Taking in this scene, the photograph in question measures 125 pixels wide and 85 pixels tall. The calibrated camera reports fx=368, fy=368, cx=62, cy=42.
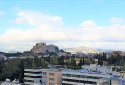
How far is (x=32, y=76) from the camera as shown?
5612 centimetres

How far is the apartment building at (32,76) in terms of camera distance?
181 feet

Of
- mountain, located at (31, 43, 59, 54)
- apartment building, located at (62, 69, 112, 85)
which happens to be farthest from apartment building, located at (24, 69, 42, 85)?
mountain, located at (31, 43, 59, 54)

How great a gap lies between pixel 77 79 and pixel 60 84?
4611 mm

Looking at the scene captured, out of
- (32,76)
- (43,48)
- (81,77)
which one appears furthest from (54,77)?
(43,48)

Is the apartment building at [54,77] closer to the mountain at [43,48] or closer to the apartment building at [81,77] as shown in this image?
the apartment building at [81,77]

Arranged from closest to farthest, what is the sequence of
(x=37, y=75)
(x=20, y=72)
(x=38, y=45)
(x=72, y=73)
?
(x=72, y=73) < (x=37, y=75) < (x=20, y=72) < (x=38, y=45)

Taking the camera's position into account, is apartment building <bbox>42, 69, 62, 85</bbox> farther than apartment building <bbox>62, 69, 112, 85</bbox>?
Yes

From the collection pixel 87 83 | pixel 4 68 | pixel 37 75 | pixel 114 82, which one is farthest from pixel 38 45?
pixel 114 82

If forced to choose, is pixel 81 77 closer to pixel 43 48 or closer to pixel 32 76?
pixel 32 76

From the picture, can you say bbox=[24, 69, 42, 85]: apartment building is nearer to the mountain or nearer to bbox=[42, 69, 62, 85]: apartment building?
bbox=[42, 69, 62, 85]: apartment building

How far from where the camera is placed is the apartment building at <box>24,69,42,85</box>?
5521 centimetres

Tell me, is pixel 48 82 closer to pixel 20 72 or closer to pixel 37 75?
pixel 37 75

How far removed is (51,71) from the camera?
51.3 m

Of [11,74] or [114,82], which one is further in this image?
[11,74]
